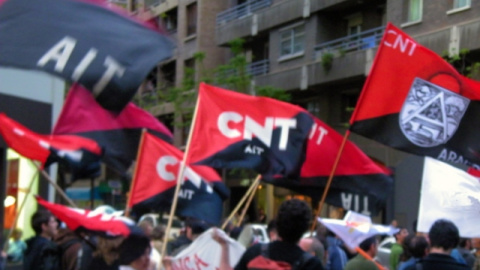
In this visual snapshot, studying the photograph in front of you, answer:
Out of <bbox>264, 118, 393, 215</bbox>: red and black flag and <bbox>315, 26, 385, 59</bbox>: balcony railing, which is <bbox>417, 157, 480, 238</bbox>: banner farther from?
<bbox>315, 26, 385, 59</bbox>: balcony railing

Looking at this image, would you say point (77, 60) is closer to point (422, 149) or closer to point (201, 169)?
point (422, 149)

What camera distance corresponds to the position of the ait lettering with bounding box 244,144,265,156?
10008mm

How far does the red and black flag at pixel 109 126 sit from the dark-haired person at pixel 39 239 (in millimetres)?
867

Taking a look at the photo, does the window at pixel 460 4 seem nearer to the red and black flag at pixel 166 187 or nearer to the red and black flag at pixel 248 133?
the red and black flag at pixel 248 133

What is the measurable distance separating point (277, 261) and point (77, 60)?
5.17 feet

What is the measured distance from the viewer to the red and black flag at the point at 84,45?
4336 mm

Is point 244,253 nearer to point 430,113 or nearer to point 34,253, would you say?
point 430,113

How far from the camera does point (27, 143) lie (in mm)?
9523

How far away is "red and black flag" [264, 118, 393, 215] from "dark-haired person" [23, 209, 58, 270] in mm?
2713

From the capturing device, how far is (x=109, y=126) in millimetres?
8914

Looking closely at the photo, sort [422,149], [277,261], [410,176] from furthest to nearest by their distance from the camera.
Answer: [410,176], [422,149], [277,261]

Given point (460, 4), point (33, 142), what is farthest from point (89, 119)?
point (460, 4)

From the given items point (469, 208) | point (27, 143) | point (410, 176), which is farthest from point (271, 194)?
point (469, 208)

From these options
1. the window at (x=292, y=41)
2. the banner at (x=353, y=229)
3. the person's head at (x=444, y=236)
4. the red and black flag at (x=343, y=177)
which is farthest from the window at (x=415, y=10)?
the person's head at (x=444, y=236)
